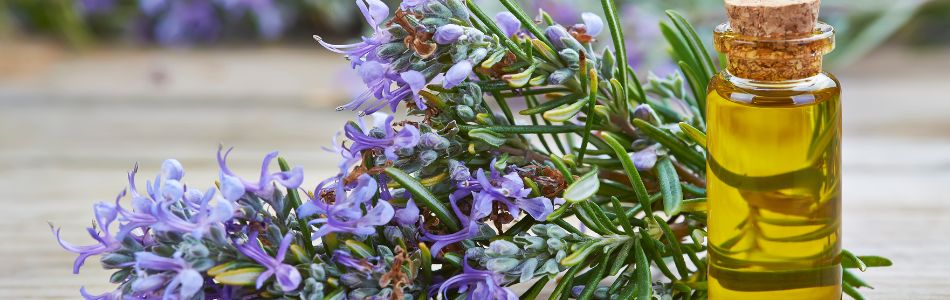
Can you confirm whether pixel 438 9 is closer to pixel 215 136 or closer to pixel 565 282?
pixel 565 282

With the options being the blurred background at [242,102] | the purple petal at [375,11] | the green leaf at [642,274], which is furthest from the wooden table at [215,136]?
the purple petal at [375,11]

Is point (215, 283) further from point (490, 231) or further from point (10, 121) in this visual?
point (10, 121)

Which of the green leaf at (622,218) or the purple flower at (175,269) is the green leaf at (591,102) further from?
the purple flower at (175,269)

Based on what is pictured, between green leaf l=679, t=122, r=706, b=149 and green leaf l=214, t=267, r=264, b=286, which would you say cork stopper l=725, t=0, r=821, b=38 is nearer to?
green leaf l=679, t=122, r=706, b=149

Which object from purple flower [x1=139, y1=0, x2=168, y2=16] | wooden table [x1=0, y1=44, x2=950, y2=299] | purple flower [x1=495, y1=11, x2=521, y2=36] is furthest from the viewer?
purple flower [x1=139, y1=0, x2=168, y2=16]

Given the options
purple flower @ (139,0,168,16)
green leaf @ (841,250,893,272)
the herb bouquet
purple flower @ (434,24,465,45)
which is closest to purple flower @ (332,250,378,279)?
the herb bouquet

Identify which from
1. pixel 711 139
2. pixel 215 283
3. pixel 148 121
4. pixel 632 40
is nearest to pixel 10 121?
pixel 148 121

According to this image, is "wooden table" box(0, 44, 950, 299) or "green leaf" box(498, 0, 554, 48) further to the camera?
"wooden table" box(0, 44, 950, 299)

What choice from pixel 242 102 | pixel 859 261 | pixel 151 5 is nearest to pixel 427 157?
pixel 859 261
